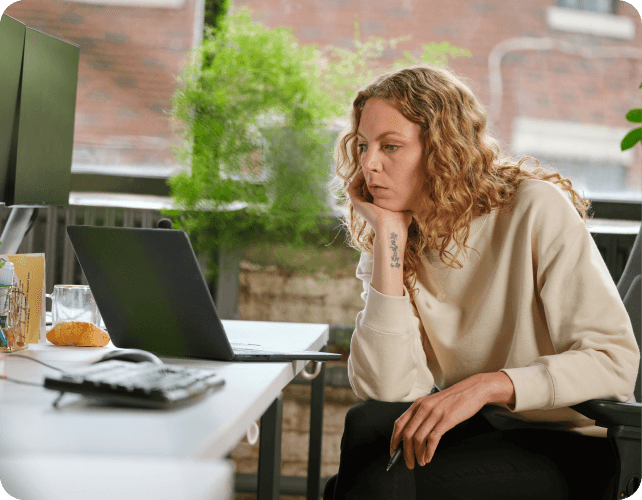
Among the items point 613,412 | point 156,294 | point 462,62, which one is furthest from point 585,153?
point 156,294

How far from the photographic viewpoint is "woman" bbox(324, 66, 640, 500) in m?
0.97

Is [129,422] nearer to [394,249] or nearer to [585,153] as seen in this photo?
[394,249]

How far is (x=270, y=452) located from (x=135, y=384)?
1.48ft

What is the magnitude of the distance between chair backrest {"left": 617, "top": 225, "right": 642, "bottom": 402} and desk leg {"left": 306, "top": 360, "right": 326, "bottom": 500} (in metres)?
0.77

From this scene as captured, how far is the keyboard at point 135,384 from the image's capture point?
0.66m

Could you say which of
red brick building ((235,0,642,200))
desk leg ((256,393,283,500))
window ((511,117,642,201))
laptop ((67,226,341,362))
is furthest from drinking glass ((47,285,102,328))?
window ((511,117,642,201))

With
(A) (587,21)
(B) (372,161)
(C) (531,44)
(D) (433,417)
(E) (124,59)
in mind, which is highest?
(A) (587,21)

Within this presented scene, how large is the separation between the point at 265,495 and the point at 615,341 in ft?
2.15

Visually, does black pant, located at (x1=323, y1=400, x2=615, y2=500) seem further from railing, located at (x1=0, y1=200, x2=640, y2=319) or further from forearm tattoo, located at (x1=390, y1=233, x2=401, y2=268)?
railing, located at (x1=0, y1=200, x2=640, y2=319)

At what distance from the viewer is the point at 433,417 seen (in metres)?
0.96

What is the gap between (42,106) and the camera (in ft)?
4.22

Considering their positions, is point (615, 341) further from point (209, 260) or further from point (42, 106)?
point (209, 260)

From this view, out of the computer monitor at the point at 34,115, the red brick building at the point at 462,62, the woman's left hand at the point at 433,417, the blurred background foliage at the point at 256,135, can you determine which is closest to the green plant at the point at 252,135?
the blurred background foliage at the point at 256,135

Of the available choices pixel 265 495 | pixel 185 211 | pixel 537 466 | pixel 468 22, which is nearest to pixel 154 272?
pixel 265 495
